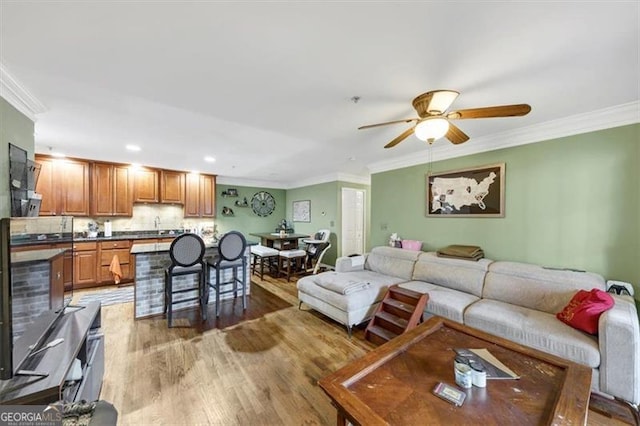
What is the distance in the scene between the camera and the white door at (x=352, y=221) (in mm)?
6129

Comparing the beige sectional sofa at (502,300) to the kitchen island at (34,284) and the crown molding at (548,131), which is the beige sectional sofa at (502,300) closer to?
the crown molding at (548,131)

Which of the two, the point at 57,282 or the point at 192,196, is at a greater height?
the point at 192,196

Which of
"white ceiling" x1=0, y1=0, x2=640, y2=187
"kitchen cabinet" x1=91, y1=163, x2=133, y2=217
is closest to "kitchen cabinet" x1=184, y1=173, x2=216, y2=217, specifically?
"kitchen cabinet" x1=91, y1=163, x2=133, y2=217

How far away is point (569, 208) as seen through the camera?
2656mm

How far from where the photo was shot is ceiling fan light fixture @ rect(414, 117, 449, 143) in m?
1.93

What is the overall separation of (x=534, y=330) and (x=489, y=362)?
39.9 inches

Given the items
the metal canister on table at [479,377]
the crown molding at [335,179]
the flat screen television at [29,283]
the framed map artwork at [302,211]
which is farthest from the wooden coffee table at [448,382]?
the framed map artwork at [302,211]

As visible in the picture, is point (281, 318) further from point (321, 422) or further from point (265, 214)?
point (265, 214)

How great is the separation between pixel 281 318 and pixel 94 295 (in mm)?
3383

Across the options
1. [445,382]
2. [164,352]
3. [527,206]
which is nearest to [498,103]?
[527,206]

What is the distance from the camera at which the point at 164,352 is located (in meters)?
2.46

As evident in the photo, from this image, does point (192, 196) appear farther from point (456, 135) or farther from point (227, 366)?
point (456, 135)

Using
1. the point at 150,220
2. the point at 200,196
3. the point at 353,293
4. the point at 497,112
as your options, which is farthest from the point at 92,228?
the point at 497,112

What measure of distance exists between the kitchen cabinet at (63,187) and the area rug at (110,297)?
5.15 feet
